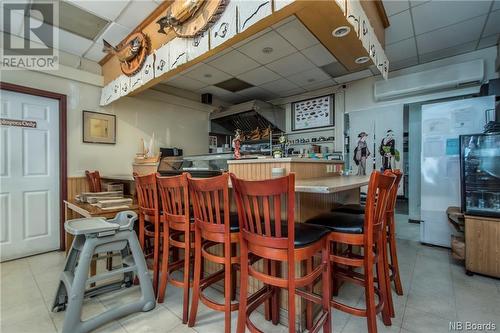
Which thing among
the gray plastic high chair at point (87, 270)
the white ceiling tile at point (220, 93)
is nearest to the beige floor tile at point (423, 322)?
the gray plastic high chair at point (87, 270)

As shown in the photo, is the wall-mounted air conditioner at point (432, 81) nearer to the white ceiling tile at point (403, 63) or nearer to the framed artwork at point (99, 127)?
the white ceiling tile at point (403, 63)

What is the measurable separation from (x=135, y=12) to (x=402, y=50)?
3632mm

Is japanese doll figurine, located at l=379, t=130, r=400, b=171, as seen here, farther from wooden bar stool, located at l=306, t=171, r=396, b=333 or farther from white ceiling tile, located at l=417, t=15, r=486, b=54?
wooden bar stool, located at l=306, t=171, r=396, b=333

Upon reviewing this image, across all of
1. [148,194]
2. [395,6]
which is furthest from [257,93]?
[148,194]

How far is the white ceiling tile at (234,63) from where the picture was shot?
3.33 meters

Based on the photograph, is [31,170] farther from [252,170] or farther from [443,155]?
[443,155]

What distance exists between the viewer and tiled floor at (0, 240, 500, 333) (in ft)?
5.57

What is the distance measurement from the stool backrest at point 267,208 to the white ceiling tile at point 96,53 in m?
3.47

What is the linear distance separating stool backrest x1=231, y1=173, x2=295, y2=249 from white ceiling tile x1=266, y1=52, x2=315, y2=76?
2676 millimetres

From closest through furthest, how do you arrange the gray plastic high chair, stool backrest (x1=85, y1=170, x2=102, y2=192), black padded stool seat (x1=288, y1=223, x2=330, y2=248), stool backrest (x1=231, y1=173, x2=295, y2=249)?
1. stool backrest (x1=231, y1=173, x2=295, y2=249)
2. black padded stool seat (x1=288, y1=223, x2=330, y2=248)
3. the gray plastic high chair
4. stool backrest (x1=85, y1=170, x2=102, y2=192)

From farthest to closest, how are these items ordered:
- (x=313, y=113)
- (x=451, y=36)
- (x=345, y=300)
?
1. (x=313, y=113)
2. (x=451, y=36)
3. (x=345, y=300)

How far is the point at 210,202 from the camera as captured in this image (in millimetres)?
1540

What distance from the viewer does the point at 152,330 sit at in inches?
65.7

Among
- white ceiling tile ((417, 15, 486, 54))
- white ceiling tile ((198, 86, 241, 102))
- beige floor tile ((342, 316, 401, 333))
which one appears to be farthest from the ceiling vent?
beige floor tile ((342, 316, 401, 333))
